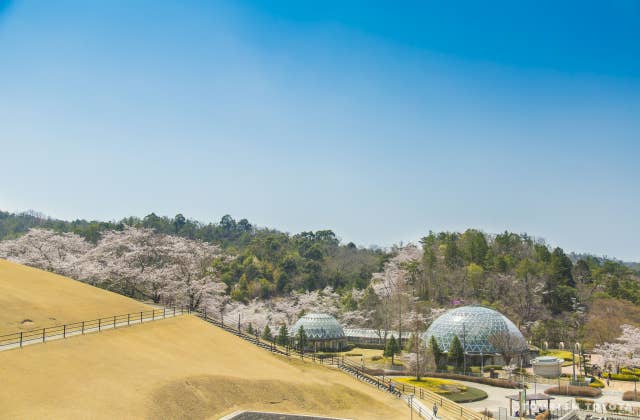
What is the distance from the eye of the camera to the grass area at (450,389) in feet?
153

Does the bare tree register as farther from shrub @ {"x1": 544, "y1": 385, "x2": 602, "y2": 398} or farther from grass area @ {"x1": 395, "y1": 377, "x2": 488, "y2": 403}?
shrub @ {"x1": 544, "y1": 385, "x2": 602, "y2": 398}

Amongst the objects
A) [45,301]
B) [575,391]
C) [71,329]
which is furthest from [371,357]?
[71,329]

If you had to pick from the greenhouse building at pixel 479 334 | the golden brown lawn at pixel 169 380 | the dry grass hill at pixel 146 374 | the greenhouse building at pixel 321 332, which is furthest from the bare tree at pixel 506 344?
the dry grass hill at pixel 146 374

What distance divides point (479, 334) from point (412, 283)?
→ 34.9m

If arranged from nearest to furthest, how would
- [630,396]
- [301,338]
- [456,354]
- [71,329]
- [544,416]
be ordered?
[71,329] → [544,416] → [630,396] → [456,354] → [301,338]

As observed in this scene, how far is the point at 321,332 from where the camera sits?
72.2m

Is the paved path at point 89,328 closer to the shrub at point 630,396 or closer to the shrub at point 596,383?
the shrub at point 630,396

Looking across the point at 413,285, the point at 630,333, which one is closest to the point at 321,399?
the point at 630,333

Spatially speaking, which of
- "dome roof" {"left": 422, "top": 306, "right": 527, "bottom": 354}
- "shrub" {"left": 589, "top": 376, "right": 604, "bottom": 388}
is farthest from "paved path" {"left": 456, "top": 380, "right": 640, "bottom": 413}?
"dome roof" {"left": 422, "top": 306, "right": 527, "bottom": 354}

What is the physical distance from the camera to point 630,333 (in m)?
61.0

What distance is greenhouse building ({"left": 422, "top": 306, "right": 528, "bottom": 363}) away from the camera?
204 feet

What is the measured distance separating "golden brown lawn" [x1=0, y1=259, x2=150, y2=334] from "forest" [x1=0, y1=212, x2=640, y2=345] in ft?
63.2

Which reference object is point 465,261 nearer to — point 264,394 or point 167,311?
point 167,311

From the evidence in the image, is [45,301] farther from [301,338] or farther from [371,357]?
[371,357]
